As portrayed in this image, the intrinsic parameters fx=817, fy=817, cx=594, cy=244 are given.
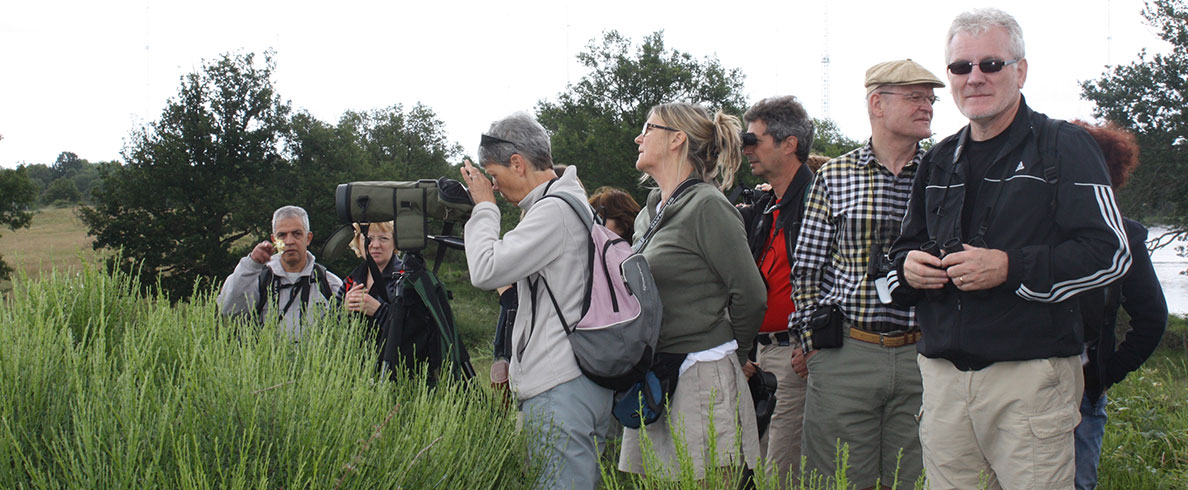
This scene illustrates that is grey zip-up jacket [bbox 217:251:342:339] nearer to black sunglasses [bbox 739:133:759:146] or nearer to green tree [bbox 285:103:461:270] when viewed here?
black sunglasses [bbox 739:133:759:146]

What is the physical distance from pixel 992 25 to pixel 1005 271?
768 mm

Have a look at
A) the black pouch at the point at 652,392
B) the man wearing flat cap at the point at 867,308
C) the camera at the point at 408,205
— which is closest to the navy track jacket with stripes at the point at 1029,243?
the man wearing flat cap at the point at 867,308

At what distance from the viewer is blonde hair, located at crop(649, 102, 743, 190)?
3.41 metres

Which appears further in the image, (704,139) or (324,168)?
(324,168)

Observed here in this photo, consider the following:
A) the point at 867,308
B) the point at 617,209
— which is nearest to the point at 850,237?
the point at 867,308

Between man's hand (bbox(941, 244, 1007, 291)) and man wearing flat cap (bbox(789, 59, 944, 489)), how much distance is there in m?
0.56

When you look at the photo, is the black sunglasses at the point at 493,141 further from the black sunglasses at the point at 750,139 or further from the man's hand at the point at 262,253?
the man's hand at the point at 262,253

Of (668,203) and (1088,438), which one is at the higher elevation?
(668,203)

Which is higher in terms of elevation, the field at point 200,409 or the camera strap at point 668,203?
the camera strap at point 668,203

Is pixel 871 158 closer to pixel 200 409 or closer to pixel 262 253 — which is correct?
pixel 200 409

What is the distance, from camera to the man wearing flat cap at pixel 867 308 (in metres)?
3.06

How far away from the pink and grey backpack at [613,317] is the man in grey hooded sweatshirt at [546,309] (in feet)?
0.12

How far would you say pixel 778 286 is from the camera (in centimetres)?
384

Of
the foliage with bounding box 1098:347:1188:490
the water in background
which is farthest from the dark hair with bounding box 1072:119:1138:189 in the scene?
the water in background
